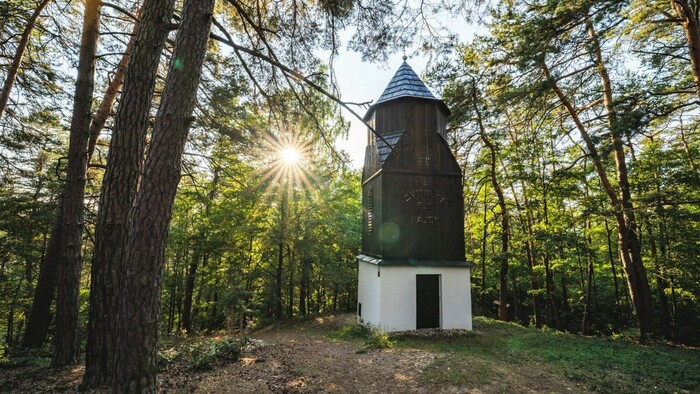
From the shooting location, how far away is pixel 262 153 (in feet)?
26.0

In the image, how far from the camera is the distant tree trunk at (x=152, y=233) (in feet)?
9.20

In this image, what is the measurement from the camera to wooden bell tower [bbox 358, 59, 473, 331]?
9594 millimetres

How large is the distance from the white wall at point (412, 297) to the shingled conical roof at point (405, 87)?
6.16 metres

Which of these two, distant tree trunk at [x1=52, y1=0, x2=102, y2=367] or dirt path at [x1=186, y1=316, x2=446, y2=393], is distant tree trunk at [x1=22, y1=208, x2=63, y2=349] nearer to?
distant tree trunk at [x1=52, y1=0, x2=102, y2=367]

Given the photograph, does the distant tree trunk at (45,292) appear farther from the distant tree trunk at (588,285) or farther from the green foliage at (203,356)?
the distant tree trunk at (588,285)

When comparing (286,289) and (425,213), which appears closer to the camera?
(425,213)

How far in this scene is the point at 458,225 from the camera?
1051 centimetres

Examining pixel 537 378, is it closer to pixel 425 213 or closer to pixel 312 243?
pixel 425 213

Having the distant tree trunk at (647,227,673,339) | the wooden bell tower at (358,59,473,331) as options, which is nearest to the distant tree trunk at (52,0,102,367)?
the wooden bell tower at (358,59,473,331)

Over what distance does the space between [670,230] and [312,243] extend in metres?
15.0

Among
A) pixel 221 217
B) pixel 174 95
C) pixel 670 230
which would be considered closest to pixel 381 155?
pixel 221 217

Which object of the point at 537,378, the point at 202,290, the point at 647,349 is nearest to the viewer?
the point at 537,378

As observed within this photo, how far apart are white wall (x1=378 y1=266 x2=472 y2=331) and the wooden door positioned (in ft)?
0.63

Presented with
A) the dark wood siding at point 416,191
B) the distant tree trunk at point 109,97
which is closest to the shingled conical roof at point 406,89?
the dark wood siding at point 416,191
